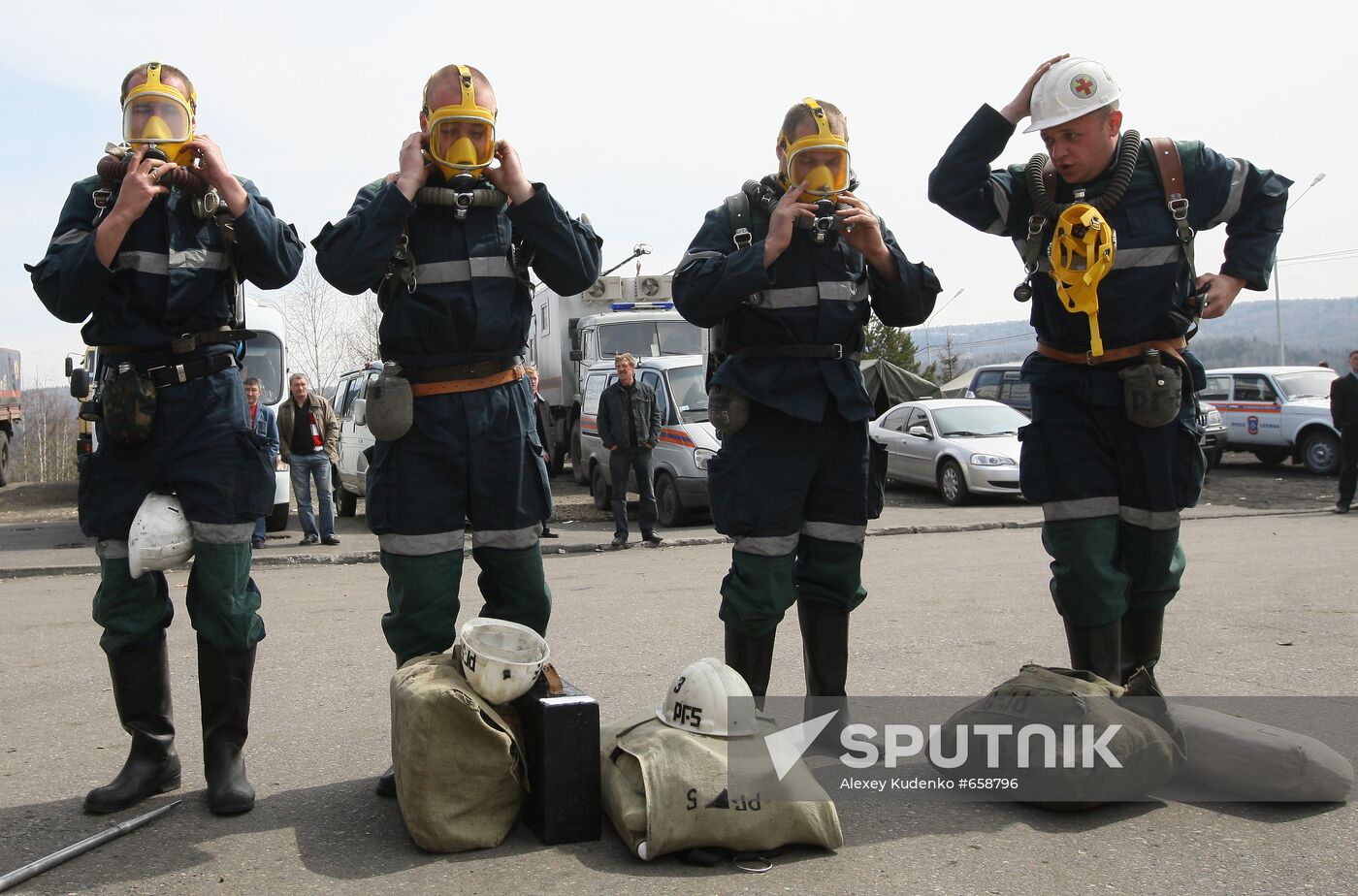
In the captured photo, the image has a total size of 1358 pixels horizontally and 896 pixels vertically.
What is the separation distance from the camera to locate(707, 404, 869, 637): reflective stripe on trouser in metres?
4.00

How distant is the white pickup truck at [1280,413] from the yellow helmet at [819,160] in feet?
58.4

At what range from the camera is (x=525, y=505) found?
3873mm

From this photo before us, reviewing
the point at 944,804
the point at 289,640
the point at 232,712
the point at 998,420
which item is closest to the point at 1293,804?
the point at 944,804

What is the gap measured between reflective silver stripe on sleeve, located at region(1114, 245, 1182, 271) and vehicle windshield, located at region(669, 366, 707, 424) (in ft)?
32.8

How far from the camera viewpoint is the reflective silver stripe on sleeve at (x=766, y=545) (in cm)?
399

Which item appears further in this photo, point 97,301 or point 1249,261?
point 1249,261

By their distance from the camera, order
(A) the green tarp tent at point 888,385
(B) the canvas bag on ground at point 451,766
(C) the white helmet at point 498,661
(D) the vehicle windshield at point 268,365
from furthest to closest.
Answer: (D) the vehicle windshield at point 268,365 < (A) the green tarp tent at point 888,385 < (C) the white helmet at point 498,661 < (B) the canvas bag on ground at point 451,766

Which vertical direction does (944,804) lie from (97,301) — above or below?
below

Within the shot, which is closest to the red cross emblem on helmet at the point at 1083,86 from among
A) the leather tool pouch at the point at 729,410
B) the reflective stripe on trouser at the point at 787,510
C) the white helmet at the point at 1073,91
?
the white helmet at the point at 1073,91

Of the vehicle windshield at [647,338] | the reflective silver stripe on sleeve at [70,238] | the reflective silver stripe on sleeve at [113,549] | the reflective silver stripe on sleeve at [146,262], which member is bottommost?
the reflective silver stripe on sleeve at [113,549]

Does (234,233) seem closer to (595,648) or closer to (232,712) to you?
(232,712)

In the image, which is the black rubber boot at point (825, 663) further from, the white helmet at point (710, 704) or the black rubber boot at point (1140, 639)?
the black rubber boot at point (1140, 639)

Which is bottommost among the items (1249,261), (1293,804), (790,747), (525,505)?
(1293,804)

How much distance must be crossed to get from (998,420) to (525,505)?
14.0 m
